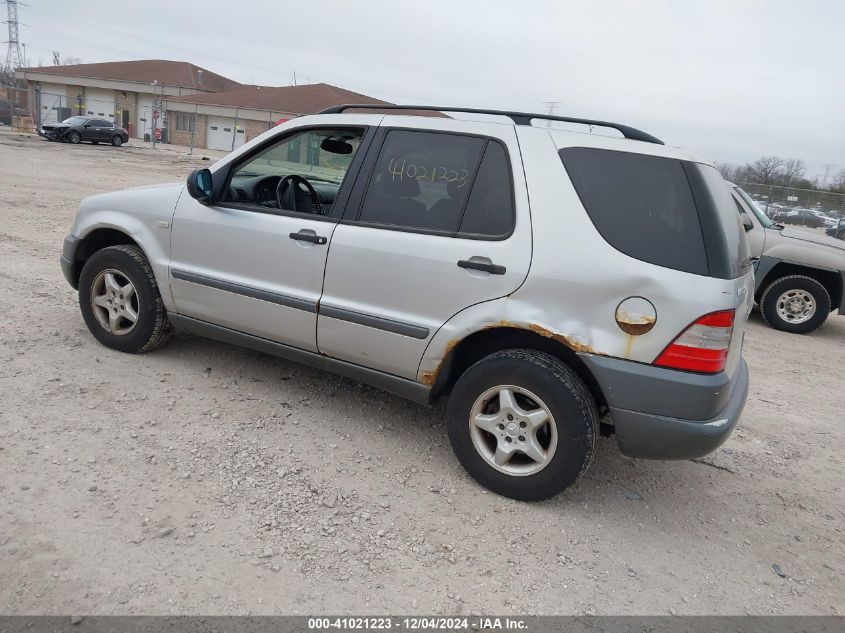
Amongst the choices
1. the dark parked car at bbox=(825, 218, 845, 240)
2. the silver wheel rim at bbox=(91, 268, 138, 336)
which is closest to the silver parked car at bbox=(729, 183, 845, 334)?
the silver wheel rim at bbox=(91, 268, 138, 336)

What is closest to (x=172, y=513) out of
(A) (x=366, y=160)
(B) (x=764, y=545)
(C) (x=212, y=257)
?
(C) (x=212, y=257)

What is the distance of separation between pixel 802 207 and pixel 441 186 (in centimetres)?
2648

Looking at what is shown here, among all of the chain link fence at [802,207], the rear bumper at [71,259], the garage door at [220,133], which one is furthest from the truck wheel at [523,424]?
the garage door at [220,133]

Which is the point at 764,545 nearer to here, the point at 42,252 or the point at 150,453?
the point at 150,453

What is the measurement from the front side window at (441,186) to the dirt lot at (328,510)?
1.32 meters

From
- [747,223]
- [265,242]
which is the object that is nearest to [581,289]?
[265,242]

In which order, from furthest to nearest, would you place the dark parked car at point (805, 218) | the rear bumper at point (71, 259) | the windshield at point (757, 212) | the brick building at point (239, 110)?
1. the brick building at point (239, 110)
2. the dark parked car at point (805, 218)
3. the windshield at point (757, 212)
4. the rear bumper at point (71, 259)

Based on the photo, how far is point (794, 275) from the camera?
308 inches

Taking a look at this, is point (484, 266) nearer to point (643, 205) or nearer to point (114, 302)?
point (643, 205)

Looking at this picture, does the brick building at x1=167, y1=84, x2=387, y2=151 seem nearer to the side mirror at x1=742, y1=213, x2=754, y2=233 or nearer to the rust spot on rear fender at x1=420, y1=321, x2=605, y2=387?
the side mirror at x1=742, y1=213, x2=754, y2=233

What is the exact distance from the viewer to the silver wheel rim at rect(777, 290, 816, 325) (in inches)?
305

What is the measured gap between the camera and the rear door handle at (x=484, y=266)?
121 inches

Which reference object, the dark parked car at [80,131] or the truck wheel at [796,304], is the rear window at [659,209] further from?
the dark parked car at [80,131]

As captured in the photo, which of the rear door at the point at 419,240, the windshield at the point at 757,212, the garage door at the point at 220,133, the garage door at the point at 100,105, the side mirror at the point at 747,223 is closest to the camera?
the rear door at the point at 419,240
